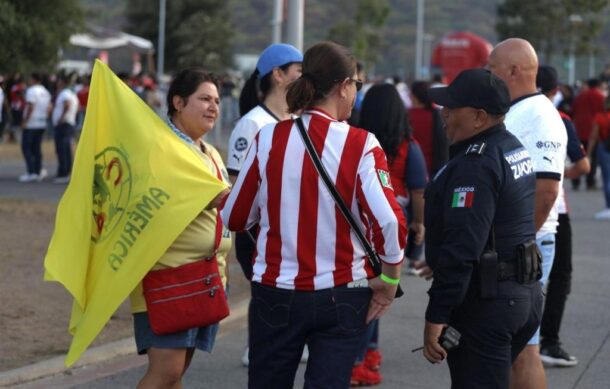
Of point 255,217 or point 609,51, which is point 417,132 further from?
point 609,51

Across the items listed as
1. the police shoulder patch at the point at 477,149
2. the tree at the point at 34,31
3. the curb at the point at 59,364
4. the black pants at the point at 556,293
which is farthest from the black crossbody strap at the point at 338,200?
the tree at the point at 34,31

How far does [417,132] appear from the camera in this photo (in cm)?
950

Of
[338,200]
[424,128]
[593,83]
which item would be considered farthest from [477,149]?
[593,83]

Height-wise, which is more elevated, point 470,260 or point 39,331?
point 470,260

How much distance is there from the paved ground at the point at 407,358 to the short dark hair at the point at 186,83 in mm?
2063

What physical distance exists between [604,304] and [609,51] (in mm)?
97664

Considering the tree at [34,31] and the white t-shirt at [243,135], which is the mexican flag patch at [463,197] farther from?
the tree at [34,31]

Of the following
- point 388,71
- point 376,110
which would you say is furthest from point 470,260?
point 388,71

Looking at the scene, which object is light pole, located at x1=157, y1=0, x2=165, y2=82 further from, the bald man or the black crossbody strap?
the black crossbody strap

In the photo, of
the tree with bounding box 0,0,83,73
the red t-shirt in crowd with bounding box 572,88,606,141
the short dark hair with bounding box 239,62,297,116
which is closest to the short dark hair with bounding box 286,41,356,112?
the short dark hair with bounding box 239,62,297,116

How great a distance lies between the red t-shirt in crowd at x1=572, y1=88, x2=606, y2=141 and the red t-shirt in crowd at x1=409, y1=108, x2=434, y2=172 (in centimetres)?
1093

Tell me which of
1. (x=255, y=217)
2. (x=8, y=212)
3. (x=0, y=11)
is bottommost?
(x=8, y=212)

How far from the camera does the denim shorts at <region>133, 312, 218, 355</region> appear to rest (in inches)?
190

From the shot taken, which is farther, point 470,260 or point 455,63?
point 455,63
